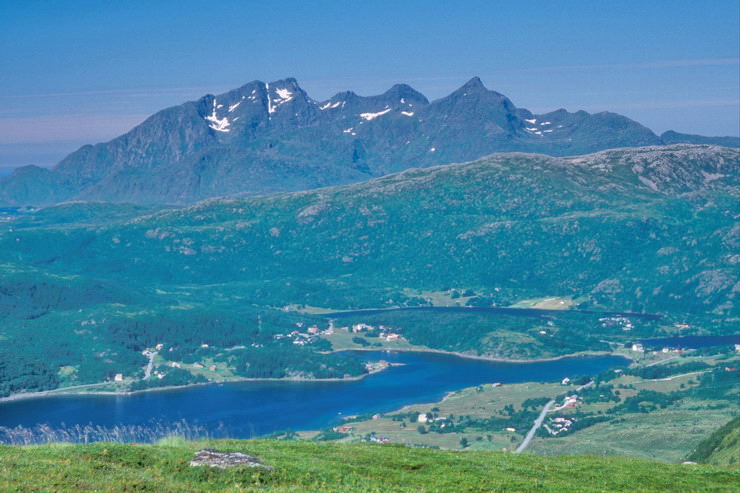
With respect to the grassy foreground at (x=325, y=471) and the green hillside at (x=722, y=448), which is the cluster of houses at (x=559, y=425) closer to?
the green hillside at (x=722, y=448)

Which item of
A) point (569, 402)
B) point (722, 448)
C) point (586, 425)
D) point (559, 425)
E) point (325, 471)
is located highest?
point (325, 471)

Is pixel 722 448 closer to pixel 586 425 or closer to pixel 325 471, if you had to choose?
pixel 586 425

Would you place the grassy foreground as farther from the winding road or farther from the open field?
the winding road

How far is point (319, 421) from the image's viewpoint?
19025 centimetres

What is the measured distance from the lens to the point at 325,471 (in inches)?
1827

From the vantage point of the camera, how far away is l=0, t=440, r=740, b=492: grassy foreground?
40.5 meters

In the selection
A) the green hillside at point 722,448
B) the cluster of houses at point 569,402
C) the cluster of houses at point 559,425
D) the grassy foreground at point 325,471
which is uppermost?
the grassy foreground at point 325,471

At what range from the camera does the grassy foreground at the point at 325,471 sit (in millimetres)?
40531

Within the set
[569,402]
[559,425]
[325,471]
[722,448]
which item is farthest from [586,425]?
[325,471]

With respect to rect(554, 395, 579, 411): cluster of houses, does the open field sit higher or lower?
higher

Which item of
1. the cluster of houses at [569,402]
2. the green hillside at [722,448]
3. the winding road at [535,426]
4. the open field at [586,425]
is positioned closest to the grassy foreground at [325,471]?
the green hillside at [722,448]

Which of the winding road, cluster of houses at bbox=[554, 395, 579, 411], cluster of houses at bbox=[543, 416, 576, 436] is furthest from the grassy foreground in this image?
cluster of houses at bbox=[554, 395, 579, 411]

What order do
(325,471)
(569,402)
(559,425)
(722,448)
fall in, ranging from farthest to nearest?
(569,402) < (559,425) < (722,448) < (325,471)

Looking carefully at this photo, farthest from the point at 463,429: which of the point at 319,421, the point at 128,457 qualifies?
the point at 128,457
